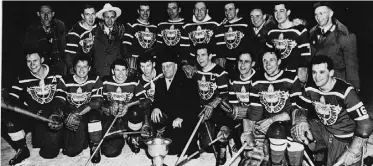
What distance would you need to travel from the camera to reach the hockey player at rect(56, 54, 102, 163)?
414cm

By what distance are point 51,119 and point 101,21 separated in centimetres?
187

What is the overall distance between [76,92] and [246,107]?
213cm

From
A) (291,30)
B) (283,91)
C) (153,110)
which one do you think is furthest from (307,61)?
(153,110)

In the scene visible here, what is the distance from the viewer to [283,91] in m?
3.57

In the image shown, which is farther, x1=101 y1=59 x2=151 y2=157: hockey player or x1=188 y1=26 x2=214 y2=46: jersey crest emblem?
x1=188 y1=26 x2=214 y2=46: jersey crest emblem

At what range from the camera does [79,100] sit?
4.20m

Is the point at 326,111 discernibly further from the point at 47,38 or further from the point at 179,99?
the point at 47,38

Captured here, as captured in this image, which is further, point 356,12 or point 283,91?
point 356,12

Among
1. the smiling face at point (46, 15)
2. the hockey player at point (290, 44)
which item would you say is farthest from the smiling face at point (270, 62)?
the smiling face at point (46, 15)

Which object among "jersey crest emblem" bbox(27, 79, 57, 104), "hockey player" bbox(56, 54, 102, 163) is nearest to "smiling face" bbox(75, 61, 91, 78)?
"hockey player" bbox(56, 54, 102, 163)

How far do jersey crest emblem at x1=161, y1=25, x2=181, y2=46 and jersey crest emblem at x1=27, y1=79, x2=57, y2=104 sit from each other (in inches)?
72.1

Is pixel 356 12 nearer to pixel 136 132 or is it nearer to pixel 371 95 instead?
pixel 371 95

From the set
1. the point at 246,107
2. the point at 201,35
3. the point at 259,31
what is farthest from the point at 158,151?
the point at 259,31

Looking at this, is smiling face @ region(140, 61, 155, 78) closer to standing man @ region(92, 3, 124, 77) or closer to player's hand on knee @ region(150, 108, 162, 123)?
player's hand on knee @ region(150, 108, 162, 123)
